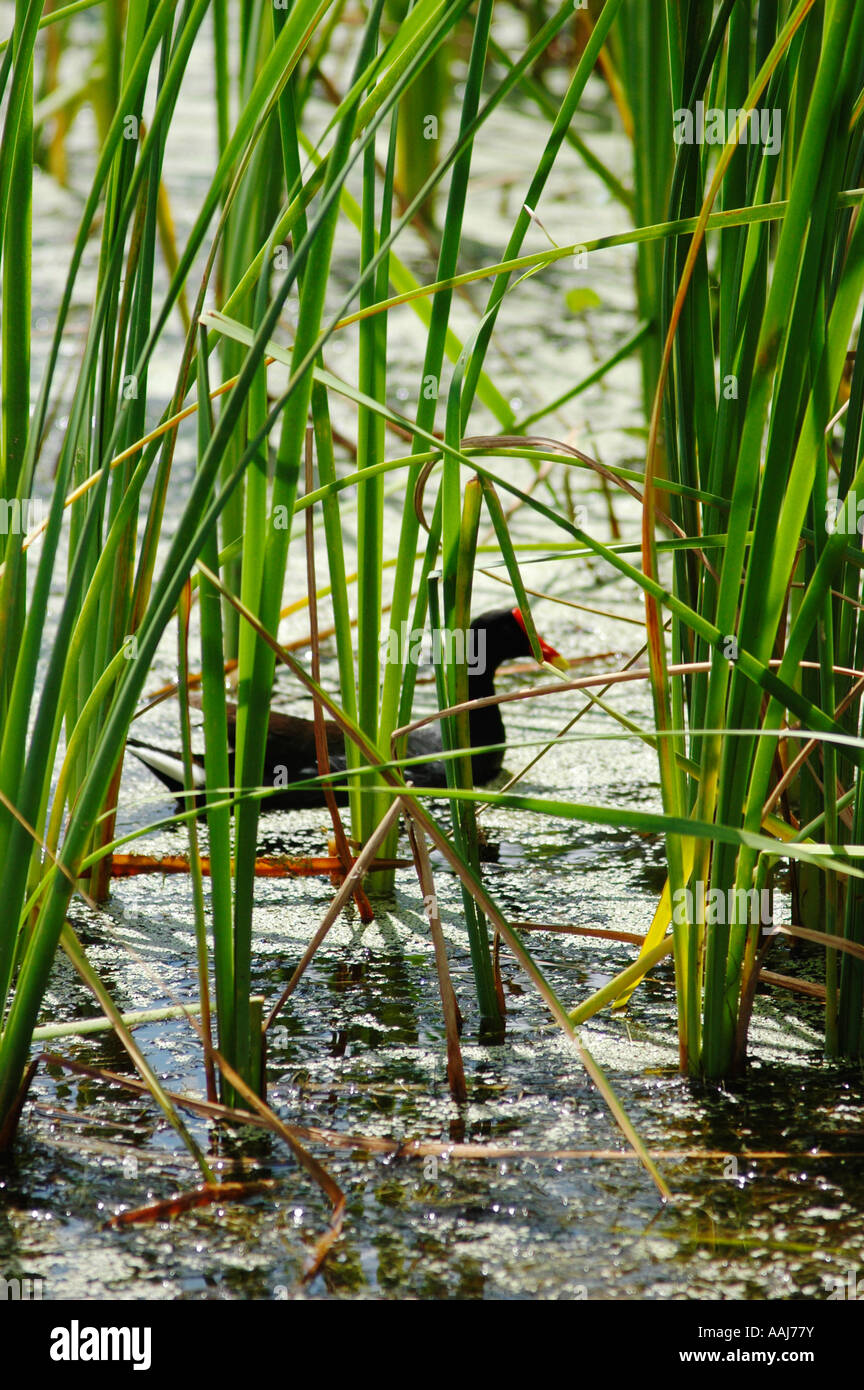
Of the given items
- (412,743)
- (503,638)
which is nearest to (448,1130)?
(412,743)

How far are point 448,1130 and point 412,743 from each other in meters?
0.93

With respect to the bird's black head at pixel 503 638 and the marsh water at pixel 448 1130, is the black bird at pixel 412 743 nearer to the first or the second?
the bird's black head at pixel 503 638

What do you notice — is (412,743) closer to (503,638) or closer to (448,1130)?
(503,638)

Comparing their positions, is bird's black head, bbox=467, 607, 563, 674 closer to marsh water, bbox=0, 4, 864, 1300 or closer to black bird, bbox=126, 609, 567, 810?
black bird, bbox=126, 609, 567, 810

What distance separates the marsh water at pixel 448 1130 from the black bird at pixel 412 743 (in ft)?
0.39

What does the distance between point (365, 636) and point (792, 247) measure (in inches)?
24.1

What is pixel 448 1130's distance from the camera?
104cm

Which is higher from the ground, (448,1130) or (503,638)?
(503,638)

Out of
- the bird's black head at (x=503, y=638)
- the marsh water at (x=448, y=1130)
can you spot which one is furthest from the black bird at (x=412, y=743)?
the marsh water at (x=448, y=1130)

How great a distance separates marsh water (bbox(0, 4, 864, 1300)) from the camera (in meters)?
0.89

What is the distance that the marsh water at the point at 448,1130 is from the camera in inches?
35.1

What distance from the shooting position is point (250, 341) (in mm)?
922
